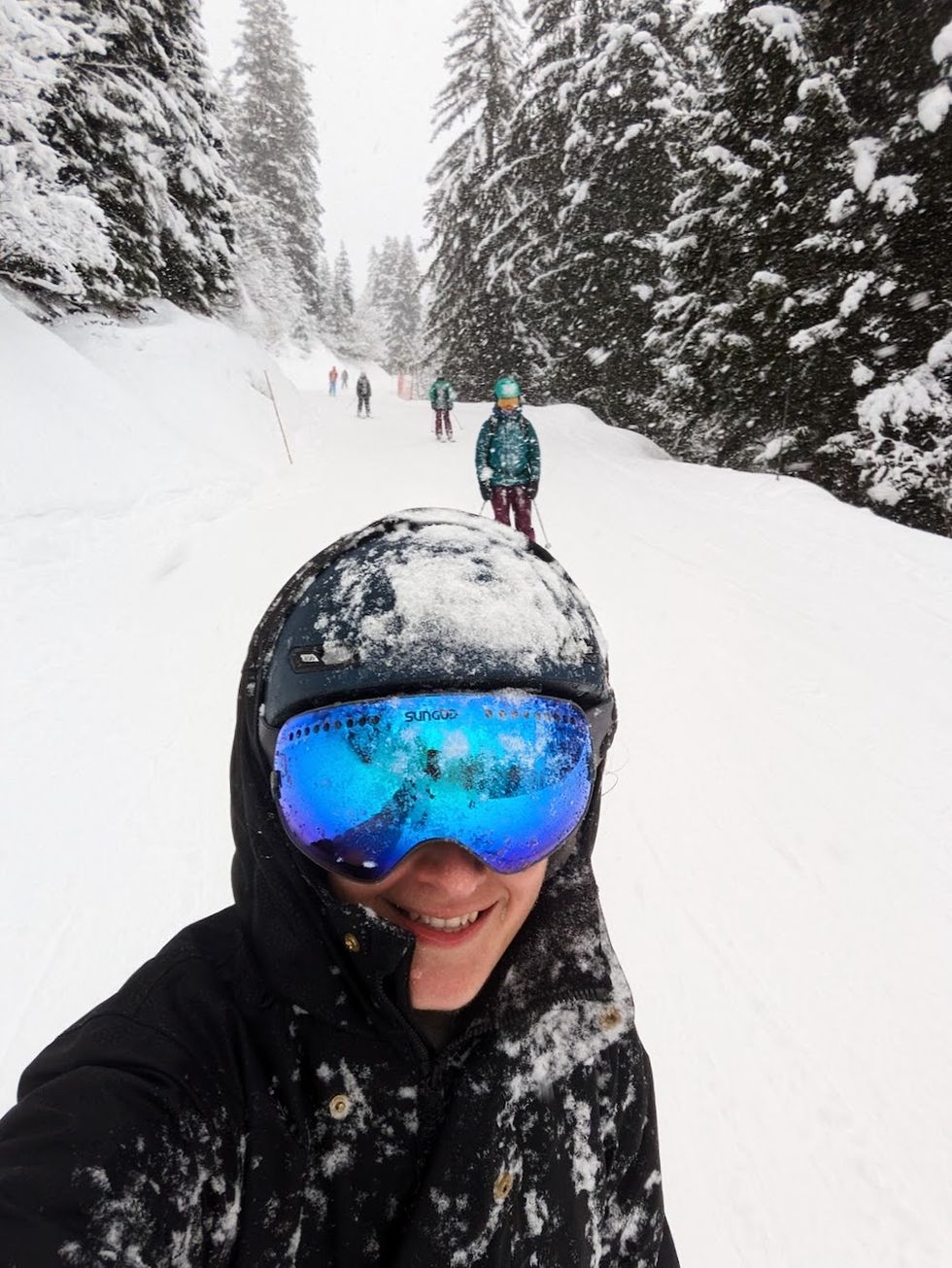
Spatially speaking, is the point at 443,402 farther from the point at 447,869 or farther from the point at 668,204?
the point at 447,869

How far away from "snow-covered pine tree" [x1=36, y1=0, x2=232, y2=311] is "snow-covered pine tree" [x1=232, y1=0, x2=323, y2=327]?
17884 mm

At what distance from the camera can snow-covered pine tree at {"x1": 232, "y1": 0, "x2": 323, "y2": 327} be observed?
1204 inches

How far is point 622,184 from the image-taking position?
57.3ft

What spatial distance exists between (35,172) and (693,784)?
34.5 feet

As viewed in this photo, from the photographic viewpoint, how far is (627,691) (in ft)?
16.6

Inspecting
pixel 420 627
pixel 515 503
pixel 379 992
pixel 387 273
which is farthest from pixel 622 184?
pixel 387 273

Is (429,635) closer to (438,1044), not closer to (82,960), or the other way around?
(438,1044)

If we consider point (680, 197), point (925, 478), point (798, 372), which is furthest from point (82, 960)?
point (680, 197)

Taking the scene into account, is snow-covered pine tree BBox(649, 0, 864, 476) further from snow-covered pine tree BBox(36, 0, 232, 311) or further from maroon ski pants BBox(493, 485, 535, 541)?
snow-covered pine tree BBox(36, 0, 232, 311)

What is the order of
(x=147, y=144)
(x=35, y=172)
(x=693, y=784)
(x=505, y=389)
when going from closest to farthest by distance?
1. (x=693, y=784)
2. (x=505, y=389)
3. (x=35, y=172)
4. (x=147, y=144)

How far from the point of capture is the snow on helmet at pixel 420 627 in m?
1.09

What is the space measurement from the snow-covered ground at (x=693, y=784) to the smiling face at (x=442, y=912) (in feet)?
5.85

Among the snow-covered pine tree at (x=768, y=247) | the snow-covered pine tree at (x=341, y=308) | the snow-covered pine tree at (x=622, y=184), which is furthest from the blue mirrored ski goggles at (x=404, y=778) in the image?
the snow-covered pine tree at (x=341, y=308)

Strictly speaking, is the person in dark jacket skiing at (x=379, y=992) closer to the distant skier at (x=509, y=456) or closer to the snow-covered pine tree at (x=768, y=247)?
the distant skier at (x=509, y=456)
